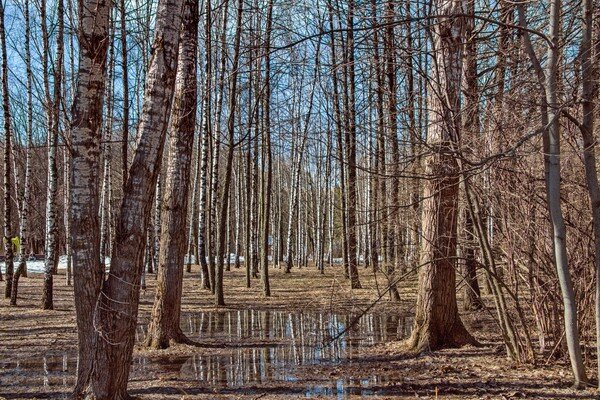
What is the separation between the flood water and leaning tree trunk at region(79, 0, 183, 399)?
1627 mm

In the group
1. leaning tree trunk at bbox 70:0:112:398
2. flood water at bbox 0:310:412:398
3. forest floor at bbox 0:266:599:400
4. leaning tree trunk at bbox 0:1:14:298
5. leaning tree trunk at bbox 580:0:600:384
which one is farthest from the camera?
leaning tree trunk at bbox 0:1:14:298

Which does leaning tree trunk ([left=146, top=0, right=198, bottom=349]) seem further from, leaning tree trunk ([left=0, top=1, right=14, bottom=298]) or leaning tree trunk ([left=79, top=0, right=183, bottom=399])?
leaning tree trunk ([left=0, top=1, right=14, bottom=298])

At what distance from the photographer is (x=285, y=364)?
689 centimetres

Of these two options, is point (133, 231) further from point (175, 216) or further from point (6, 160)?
point (6, 160)

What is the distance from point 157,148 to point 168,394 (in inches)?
102

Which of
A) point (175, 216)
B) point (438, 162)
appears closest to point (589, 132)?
point (438, 162)

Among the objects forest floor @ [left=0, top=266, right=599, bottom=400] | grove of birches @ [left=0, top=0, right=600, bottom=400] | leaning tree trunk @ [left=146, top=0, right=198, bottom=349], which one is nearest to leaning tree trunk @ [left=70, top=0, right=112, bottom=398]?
grove of birches @ [left=0, top=0, right=600, bottom=400]

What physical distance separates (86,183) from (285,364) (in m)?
3.77

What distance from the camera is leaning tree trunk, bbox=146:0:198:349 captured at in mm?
7805

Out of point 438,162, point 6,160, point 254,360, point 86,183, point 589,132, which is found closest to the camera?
point 86,183

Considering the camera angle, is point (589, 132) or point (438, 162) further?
point (438, 162)

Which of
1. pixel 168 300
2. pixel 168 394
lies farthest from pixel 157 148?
pixel 168 300

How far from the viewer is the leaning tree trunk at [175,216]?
25.6 ft

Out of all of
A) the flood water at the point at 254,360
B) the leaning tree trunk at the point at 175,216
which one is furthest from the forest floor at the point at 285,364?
the leaning tree trunk at the point at 175,216
